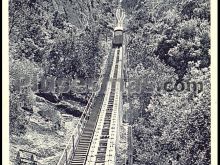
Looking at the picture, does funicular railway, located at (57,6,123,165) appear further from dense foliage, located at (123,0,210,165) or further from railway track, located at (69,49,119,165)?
dense foliage, located at (123,0,210,165)

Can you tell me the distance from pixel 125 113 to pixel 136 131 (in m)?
1.77

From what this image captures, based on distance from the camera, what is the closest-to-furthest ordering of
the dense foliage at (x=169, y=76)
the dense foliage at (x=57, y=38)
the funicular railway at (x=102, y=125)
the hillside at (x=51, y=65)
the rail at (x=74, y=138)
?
the hillside at (x=51, y=65) < the dense foliage at (x=169, y=76) < the dense foliage at (x=57, y=38) < the rail at (x=74, y=138) < the funicular railway at (x=102, y=125)

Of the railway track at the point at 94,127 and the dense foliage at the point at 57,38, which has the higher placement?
the dense foliage at the point at 57,38

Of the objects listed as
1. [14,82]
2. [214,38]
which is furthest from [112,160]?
[214,38]

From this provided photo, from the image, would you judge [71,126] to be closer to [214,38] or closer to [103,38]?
[103,38]

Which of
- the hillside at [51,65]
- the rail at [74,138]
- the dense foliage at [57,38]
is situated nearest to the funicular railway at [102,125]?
the rail at [74,138]

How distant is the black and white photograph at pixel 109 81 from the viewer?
26.6 meters

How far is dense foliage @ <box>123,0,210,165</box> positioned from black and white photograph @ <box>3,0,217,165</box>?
64mm

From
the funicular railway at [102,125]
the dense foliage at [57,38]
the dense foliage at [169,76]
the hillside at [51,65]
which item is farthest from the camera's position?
the funicular railway at [102,125]

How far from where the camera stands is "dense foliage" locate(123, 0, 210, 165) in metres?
26.9

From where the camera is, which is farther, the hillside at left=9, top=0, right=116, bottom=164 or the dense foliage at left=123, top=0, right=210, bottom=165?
the dense foliage at left=123, top=0, right=210, bottom=165

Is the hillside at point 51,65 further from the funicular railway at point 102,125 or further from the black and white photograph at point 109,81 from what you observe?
the funicular railway at point 102,125

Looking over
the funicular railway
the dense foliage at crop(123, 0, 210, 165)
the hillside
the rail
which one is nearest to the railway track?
the funicular railway

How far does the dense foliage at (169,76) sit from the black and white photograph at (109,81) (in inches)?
2.5
